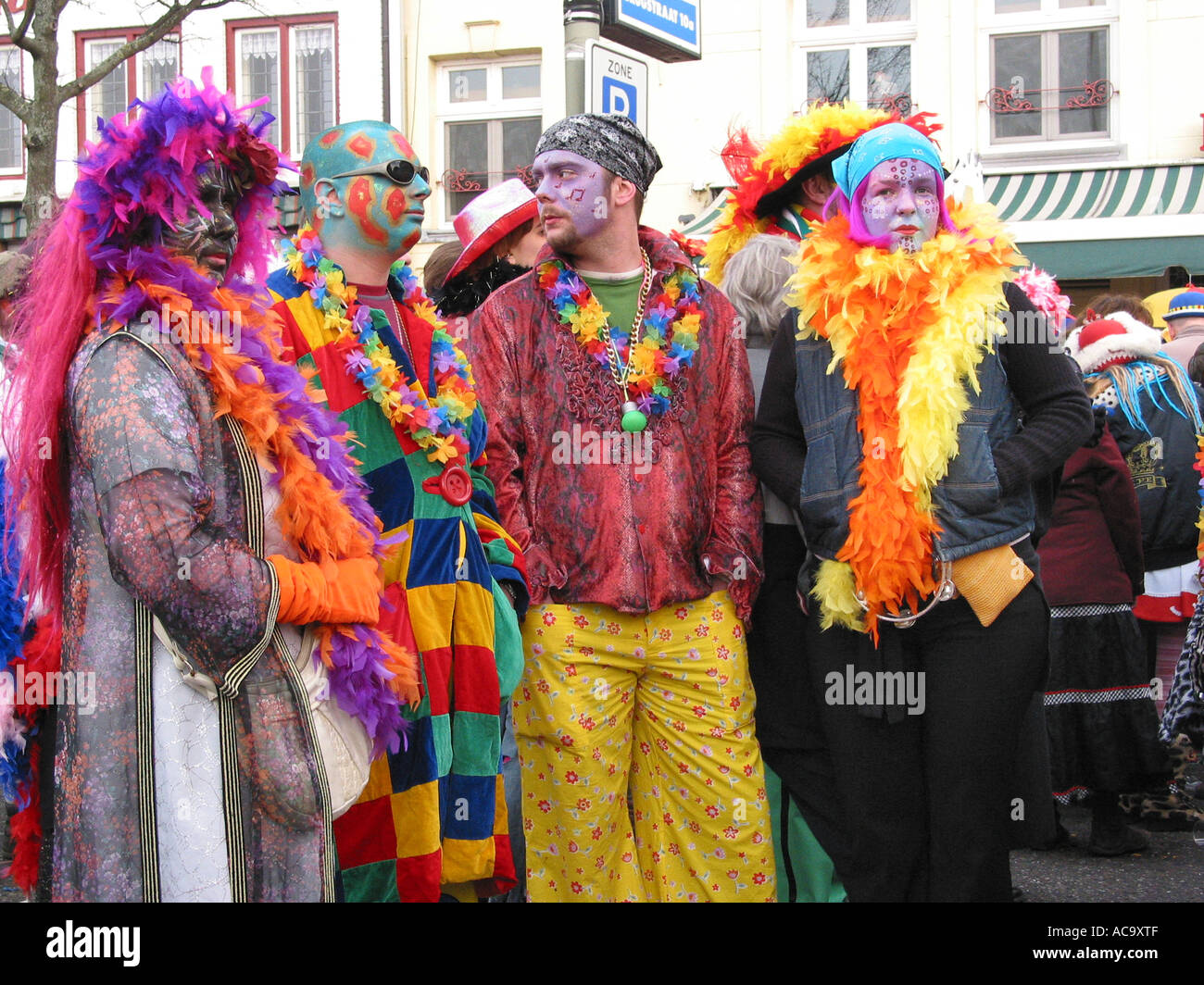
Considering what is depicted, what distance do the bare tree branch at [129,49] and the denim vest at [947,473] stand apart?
8039 mm

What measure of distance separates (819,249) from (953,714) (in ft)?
3.91

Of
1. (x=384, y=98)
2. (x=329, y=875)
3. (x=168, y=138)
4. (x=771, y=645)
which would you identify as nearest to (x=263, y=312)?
(x=168, y=138)

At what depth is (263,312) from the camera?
99.8 inches

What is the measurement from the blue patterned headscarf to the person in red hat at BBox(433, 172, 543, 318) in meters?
1.18

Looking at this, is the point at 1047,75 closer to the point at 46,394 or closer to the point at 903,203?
the point at 903,203

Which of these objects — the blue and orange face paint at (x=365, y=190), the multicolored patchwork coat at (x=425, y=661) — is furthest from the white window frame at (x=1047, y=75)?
the multicolored patchwork coat at (x=425, y=661)

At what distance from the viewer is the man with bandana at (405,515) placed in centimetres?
278

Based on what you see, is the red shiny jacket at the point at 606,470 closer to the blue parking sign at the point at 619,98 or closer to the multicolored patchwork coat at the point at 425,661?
the multicolored patchwork coat at the point at 425,661

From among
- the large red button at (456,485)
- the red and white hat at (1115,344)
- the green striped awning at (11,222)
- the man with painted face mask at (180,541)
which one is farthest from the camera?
the green striped awning at (11,222)

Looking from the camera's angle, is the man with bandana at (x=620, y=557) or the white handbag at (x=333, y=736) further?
the man with bandana at (x=620, y=557)

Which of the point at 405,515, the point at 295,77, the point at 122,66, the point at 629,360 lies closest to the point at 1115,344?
the point at 629,360

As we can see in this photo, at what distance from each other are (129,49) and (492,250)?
6977 millimetres

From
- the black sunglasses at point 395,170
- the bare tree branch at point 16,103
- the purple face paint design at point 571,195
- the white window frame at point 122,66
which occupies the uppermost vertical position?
the white window frame at point 122,66

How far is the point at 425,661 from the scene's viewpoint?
9.23ft
